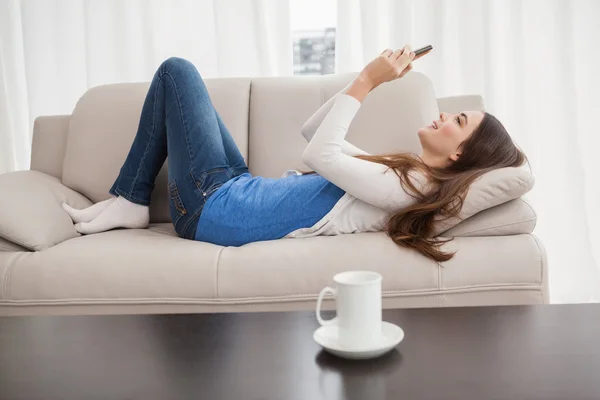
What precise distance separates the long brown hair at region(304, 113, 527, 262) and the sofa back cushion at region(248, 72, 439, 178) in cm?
36

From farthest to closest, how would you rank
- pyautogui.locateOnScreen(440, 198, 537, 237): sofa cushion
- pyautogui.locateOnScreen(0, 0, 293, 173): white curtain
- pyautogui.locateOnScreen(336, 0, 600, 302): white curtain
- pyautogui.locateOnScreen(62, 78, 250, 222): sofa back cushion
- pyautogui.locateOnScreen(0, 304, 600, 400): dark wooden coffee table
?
pyautogui.locateOnScreen(0, 0, 293, 173): white curtain → pyautogui.locateOnScreen(336, 0, 600, 302): white curtain → pyautogui.locateOnScreen(62, 78, 250, 222): sofa back cushion → pyautogui.locateOnScreen(440, 198, 537, 237): sofa cushion → pyautogui.locateOnScreen(0, 304, 600, 400): dark wooden coffee table

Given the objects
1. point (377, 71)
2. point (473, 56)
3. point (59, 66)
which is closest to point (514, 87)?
point (473, 56)

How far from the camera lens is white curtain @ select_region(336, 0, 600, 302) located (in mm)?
2643

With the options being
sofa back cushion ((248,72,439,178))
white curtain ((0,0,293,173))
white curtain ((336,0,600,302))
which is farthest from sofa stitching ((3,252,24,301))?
white curtain ((336,0,600,302))

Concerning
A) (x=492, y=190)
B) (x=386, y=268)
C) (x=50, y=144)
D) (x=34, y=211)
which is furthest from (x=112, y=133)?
(x=492, y=190)

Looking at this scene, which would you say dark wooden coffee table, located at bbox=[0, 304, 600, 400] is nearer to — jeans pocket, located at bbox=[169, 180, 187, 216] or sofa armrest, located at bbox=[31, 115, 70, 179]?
jeans pocket, located at bbox=[169, 180, 187, 216]

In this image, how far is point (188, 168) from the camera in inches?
72.1

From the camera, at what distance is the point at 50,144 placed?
2318mm

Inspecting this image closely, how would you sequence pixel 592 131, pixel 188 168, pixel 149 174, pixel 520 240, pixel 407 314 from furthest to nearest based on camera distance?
1. pixel 592 131
2. pixel 149 174
3. pixel 188 168
4. pixel 520 240
5. pixel 407 314

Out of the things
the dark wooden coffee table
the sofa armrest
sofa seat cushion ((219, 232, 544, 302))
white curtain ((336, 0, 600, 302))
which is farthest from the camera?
white curtain ((336, 0, 600, 302))

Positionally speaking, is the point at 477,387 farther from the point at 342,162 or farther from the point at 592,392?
the point at 342,162

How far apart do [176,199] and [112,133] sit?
54cm

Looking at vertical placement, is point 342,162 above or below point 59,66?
below

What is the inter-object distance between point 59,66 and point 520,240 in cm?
241
